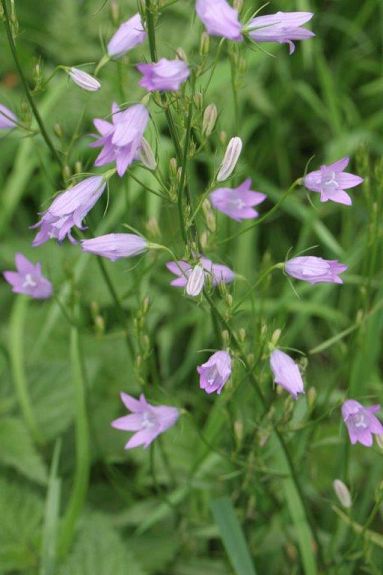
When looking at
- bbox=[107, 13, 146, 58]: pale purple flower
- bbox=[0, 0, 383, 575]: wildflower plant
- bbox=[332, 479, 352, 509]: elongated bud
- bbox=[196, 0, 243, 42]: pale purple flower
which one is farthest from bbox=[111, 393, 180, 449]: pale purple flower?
bbox=[196, 0, 243, 42]: pale purple flower

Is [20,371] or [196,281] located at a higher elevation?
[196,281]

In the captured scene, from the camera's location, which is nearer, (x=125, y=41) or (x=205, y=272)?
(x=205, y=272)

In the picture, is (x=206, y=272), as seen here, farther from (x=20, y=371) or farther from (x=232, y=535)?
(x=20, y=371)

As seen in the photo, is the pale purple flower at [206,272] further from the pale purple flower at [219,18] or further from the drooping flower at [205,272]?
the pale purple flower at [219,18]

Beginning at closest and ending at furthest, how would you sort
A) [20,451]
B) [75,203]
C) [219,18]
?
1. [219,18]
2. [75,203]
3. [20,451]

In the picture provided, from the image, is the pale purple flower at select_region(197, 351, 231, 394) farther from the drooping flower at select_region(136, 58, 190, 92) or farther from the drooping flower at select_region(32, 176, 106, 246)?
the drooping flower at select_region(136, 58, 190, 92)

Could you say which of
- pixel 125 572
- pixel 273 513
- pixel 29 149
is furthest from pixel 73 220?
pixel 29 149

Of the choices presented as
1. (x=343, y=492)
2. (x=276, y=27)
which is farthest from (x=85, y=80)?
(x=343, y=492)
